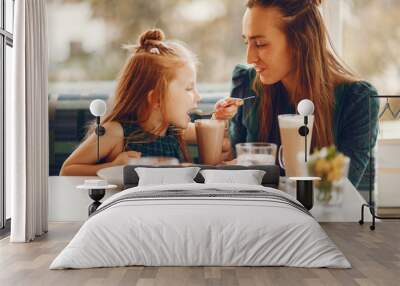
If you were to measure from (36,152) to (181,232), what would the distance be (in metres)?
2.41

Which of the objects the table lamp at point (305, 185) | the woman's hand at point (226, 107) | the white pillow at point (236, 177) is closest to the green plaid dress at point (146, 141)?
the woman's hand at point (226, 107)

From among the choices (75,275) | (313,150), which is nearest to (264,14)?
(313,150)

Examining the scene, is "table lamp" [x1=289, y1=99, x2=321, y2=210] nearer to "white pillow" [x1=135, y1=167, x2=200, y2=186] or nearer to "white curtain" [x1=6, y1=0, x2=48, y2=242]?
"white pillow" [x1=135, y1=167, x2=200, y2=186]

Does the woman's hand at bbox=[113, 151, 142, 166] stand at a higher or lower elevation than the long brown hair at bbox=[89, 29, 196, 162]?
lower

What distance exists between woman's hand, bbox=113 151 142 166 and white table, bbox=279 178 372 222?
7.40 ft

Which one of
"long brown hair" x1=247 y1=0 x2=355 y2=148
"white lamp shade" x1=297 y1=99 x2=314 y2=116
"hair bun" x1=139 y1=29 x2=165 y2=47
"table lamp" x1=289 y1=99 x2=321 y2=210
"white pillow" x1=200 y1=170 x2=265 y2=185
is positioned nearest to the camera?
"white pillow" x1=200 y1=170 x2=265 y2=185

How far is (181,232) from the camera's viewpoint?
4.88 m

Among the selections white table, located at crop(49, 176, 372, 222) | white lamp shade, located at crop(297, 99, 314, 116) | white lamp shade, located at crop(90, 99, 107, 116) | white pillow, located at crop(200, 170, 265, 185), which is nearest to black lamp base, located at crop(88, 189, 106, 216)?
white table, located at crop(49, 176, 372, 222)

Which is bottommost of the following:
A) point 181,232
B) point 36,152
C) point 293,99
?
point 181,232

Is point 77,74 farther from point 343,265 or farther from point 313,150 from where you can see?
point 343,265

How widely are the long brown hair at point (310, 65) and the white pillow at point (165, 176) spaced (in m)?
1.11

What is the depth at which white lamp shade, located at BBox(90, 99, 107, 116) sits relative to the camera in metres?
7.48

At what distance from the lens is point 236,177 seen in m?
7.01

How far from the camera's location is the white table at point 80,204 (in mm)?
7727
